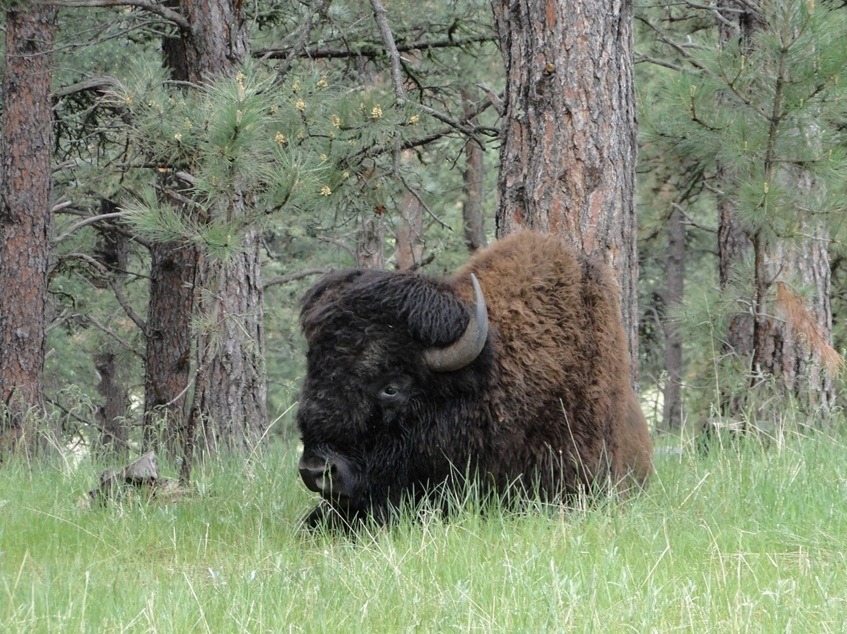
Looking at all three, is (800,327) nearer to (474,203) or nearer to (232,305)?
(232,305)

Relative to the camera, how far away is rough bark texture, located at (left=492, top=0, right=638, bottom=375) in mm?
6250

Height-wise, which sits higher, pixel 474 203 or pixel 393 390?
pixel 474 203

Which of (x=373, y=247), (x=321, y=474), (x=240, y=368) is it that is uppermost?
(x=373, y=247)

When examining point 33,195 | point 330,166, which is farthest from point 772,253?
point 33,195

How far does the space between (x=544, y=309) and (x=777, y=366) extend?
13.9 feet

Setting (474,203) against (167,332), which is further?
(474,203)

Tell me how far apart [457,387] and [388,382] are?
15.6 inches

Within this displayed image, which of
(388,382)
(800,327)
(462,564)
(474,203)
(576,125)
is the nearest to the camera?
(462,564)

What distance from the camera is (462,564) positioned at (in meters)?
4.07

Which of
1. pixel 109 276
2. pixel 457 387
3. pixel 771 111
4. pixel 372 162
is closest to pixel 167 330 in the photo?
pixel 109 276

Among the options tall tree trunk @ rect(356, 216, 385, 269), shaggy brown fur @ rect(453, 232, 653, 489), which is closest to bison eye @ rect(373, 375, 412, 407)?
shaggy brown fur @ rect(453, 232, 653, 489)

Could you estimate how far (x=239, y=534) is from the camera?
17.2 feet

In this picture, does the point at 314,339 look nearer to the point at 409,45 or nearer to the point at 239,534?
the point at 239,534

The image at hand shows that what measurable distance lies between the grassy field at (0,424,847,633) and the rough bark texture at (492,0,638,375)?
64.1 inches
